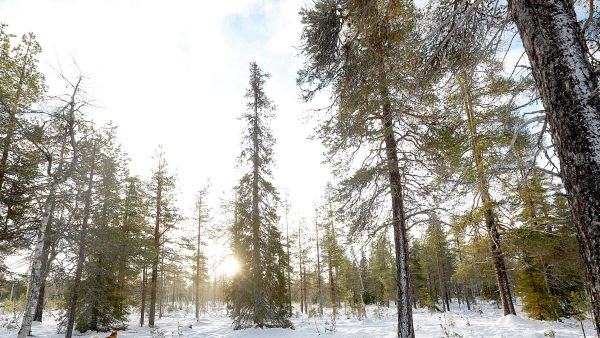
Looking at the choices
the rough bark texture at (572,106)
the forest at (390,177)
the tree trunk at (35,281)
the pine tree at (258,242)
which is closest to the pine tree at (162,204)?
the forest at (390,177)

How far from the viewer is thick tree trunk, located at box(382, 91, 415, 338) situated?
798 centimetres

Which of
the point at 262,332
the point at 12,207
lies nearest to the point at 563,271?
the point at 262,332

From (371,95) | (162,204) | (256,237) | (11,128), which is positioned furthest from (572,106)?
(162,204)

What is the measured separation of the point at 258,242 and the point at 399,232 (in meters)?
10.1

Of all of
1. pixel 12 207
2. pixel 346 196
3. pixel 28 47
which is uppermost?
pixel 28 47

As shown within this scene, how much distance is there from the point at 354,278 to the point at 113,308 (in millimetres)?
28108

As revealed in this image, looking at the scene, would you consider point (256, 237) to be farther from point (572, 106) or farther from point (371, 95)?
point (572, 106)

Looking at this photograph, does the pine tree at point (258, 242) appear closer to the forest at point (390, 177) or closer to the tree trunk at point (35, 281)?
the forest at point (390, 177)

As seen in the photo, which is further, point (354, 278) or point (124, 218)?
point (354, 278)

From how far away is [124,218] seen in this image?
19938mm

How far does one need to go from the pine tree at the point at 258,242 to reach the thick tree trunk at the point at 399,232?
9.59 meters

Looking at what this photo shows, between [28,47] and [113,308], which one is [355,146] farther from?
[113,308]

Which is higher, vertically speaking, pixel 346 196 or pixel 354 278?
pixel 346 196

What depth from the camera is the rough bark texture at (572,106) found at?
2.31m
